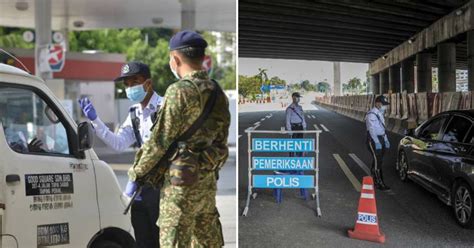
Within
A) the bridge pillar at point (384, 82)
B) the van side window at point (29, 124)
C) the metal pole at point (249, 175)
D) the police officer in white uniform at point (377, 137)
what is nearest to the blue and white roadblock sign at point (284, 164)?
the metal pole at point (249, 175)

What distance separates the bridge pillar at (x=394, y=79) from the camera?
3742 mm

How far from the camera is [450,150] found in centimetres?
351

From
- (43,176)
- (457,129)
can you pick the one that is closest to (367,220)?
(457,129)

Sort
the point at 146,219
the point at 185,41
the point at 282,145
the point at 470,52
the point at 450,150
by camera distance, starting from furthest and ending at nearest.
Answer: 1. the point at 282,145
2. the point at 450,150
3. the point at 470,52
4. the point at 146,219
5. the point at 185,41

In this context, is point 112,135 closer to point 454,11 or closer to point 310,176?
point 310,176

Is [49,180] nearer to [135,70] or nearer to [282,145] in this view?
[135,70]

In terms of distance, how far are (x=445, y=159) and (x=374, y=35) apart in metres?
0.92

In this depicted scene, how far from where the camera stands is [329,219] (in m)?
3.73

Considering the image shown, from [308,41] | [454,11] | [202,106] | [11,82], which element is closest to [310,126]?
[308,41]

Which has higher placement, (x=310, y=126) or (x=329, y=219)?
(x=310, y=126)

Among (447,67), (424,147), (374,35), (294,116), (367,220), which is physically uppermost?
(374,35)

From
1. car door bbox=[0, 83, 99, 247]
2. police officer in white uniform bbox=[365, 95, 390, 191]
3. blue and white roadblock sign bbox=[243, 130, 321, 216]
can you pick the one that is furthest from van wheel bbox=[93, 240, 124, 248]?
police officer in white uniform bbox=[365, 95, 390, 191]

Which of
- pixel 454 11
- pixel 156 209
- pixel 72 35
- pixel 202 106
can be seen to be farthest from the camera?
pixel 72 35

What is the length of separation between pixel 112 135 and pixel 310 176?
1283mm
